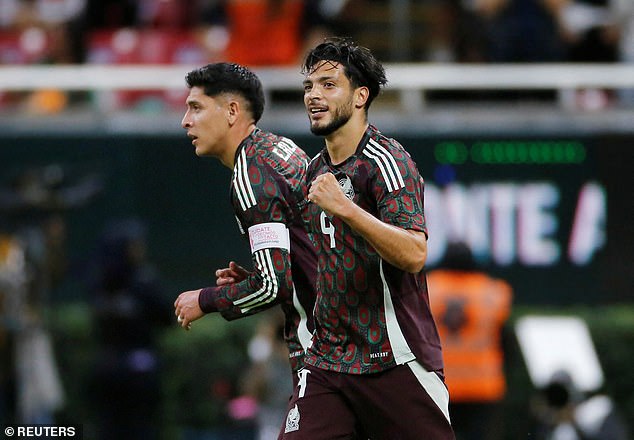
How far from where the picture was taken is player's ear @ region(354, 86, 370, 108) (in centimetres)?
586

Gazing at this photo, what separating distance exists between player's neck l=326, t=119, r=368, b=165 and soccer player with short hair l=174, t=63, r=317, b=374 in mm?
346

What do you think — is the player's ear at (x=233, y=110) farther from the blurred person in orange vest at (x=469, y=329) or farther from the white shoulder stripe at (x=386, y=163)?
the blurred person in orange vest at (x=469, y=329)

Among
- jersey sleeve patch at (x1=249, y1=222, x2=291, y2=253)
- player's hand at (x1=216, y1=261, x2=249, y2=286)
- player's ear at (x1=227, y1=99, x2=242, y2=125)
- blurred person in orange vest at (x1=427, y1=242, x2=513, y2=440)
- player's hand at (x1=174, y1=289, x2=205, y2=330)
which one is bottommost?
blurred person in orange vest at (x1=427, y1=242, x2=513, y2=440)

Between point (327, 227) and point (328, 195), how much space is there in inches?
20.0

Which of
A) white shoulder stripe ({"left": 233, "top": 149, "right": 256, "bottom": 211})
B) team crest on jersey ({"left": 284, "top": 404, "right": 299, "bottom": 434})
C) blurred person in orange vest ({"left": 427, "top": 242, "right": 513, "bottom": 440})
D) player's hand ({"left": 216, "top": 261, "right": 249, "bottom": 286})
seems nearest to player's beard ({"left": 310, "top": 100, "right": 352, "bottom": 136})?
white shoulder stripe ({"left": 233, "top": 149, "right": 256, "bottom": 211})

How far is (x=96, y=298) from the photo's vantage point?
11898 mm

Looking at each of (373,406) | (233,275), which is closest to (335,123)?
(233,275)

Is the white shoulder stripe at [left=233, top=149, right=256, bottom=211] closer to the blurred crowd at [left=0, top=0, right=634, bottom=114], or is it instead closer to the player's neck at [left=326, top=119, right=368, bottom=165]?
the player's neck at [left=326, top=119, right=368, bottom=165]

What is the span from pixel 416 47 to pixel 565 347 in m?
3.10

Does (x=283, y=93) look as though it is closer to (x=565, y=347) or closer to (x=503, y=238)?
(x=503, y=238)

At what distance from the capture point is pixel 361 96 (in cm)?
588

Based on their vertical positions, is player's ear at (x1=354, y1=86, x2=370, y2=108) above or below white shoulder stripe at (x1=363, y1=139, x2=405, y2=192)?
above

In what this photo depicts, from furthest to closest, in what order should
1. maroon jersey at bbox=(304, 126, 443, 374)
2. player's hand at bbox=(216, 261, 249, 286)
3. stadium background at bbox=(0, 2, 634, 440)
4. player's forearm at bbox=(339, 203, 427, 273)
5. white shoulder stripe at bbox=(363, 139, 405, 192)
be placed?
stadium background at bbox=(0, 2, 634, 440), player's hand at bbox=(216, 261, 249, 286), maroon jersey at bbox=(304, 126, 443, 374), white shoulder stripe at bbox=(363, 139, 405, 192), player's forearm at bbox=(339, 203, 427, 273)

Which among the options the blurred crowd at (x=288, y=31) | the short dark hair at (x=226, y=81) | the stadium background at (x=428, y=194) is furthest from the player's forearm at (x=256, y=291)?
the blurred crowd at (x=288, y=31)
